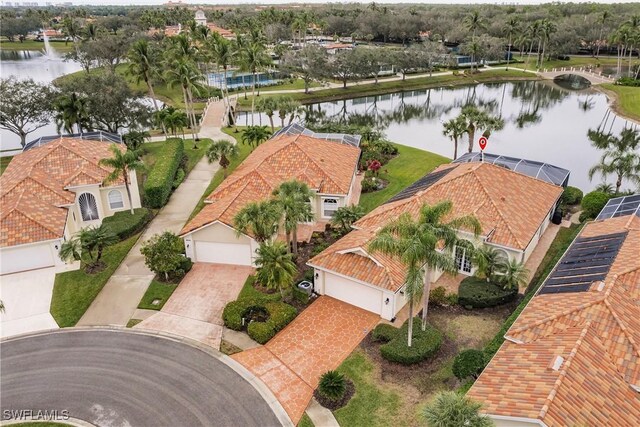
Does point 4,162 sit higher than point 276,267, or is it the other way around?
point 276,267

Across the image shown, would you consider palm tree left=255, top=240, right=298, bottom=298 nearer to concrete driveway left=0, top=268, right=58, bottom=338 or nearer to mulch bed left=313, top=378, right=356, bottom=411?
mulch bed left=313, top=378, right=356, bottom=411

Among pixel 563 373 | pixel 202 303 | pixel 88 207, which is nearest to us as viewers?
pixel 563 373

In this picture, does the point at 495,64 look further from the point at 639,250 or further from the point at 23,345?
the point at 23,345

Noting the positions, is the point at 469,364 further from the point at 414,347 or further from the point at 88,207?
the point at 88,207

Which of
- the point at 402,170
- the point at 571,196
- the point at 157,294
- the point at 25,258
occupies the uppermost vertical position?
the point at 25,258

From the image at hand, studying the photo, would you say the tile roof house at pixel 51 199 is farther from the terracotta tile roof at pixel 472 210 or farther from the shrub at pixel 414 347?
the shrub at pixel 414 347

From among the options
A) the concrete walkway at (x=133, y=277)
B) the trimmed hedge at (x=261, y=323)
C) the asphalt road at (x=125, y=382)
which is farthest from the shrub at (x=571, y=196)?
the concrete walkway at (x=133, y=277)

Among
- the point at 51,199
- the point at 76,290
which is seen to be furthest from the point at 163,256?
the point at 51,199
